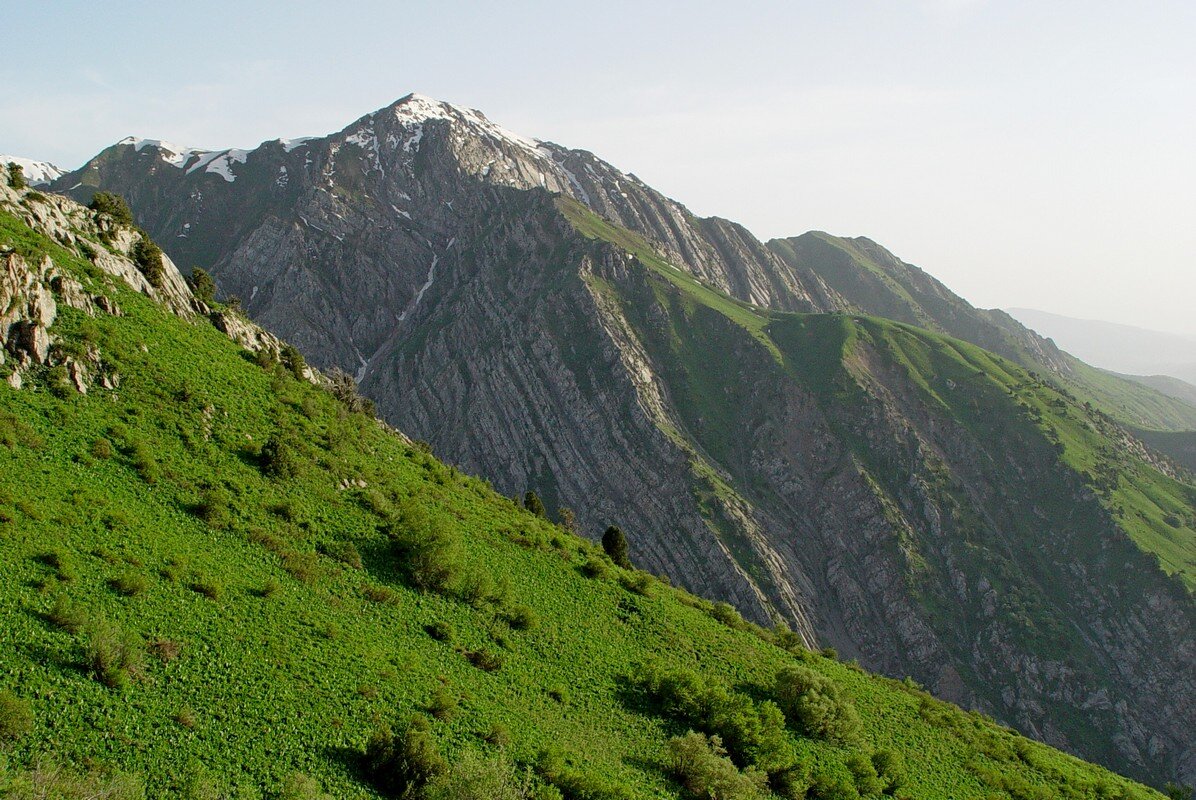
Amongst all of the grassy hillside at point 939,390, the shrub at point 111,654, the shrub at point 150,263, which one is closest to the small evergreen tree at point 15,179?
the shrub at point 150,263

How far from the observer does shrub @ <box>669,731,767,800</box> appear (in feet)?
101

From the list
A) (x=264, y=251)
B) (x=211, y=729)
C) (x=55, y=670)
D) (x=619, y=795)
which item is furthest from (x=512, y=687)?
(x=264, y=251)

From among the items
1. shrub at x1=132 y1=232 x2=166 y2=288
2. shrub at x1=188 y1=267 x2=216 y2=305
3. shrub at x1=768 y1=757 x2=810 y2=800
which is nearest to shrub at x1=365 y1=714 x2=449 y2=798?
shrub at x1=768 y1=757 x2=810 y2=800

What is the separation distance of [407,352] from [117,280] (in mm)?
128081

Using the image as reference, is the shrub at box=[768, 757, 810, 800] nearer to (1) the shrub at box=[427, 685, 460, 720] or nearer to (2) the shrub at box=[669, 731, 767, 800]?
(2) the shrub at box=[669, 731, 767, 800]

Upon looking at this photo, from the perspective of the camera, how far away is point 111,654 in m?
23.2

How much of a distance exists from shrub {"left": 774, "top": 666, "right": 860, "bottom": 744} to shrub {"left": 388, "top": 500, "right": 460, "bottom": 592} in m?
21.6

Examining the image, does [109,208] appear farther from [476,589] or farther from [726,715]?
[726,715]

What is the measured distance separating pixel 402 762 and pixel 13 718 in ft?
38.0

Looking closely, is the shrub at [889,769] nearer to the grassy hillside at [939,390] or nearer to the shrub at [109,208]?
the shrub at [109,208]

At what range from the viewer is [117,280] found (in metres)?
48.8

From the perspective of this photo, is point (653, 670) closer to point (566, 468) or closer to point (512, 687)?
point (512, 687)

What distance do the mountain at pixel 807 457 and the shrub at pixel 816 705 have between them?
7849 centimetres

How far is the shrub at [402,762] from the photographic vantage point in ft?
80.3
